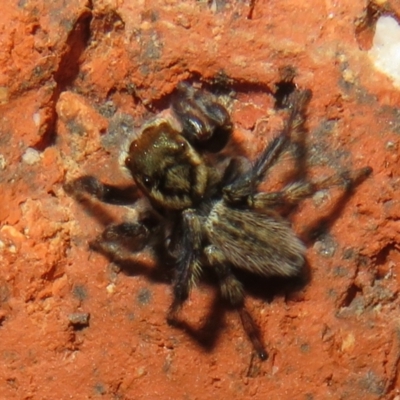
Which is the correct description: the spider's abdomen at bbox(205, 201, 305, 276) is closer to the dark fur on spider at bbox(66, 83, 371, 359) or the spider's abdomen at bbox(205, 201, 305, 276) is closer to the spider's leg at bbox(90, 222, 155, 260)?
the dark fur on spider at bbox(66, 83, 371, 359)

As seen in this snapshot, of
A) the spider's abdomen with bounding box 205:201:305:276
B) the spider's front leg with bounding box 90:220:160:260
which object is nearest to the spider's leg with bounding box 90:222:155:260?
the spider's front leg with bounding box 90:220:160:260

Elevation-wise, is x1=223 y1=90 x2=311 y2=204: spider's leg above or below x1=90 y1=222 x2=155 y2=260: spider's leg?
above

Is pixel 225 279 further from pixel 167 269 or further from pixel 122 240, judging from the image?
pixel 122 240

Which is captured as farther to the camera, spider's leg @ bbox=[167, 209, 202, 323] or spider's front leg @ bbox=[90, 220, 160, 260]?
spider's front leg @ bbox=[90, 220, 160, 260]

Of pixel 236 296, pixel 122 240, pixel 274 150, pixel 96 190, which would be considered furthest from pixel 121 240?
pixel 274 150

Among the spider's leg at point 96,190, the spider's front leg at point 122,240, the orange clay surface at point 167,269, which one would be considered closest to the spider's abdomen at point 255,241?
the orange clay surface at point 167,269

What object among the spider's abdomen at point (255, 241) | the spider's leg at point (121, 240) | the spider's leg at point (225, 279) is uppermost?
the spider's abdomen at point (255, 241)

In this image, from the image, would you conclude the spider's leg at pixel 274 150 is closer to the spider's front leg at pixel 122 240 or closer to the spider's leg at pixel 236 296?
the spider's leg at pixel 236 296

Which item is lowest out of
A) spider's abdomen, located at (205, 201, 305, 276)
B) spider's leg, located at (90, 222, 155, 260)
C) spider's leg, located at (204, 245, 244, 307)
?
spider's leg, located at (90, 222, 155, 260)

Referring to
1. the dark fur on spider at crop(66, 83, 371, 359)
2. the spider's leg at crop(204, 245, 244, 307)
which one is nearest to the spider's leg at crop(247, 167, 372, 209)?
the dark fur on spider at crop(66, 83, 371, 359)
